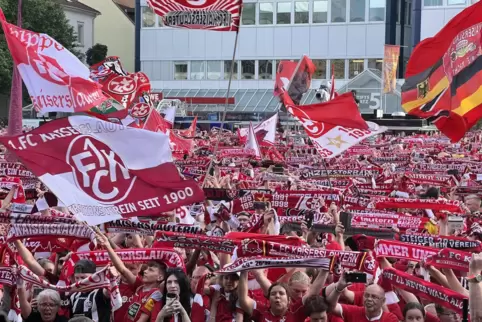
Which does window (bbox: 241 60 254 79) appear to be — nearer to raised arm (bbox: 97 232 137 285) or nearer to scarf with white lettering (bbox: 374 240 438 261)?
raised arm (bbox: 97 232 137 285)

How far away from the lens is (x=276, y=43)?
74.4 metres

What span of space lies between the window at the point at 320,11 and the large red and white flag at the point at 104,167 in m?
64.8

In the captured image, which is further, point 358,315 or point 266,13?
point 266,13

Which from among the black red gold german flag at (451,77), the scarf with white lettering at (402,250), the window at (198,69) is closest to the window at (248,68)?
the window at (198,69)

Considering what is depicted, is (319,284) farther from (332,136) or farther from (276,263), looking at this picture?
(332,136)

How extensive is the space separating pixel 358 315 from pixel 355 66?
65672 mm

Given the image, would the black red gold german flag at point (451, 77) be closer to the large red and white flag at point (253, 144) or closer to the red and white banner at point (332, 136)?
the red and white banner at point (332, 136)

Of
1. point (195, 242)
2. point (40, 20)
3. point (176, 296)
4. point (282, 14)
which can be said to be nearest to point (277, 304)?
point (176, 296)

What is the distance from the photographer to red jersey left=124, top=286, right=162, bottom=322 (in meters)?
7.89

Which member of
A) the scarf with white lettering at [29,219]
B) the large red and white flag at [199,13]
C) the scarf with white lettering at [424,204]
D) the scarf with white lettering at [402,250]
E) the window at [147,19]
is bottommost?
the scarf with white lettering at [424,204]

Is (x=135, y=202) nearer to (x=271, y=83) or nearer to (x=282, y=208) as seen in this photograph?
(x=282, y=208)

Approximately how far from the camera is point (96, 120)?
9250 millimetres

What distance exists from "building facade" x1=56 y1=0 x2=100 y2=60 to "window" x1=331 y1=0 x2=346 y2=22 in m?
18.6

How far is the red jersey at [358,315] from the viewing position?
24.9 ft
